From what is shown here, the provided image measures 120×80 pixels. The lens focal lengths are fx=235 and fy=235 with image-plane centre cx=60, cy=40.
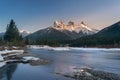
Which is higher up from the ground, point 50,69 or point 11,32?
point 11,32

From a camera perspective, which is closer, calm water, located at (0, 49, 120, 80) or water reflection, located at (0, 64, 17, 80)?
water reflection, located at (0, 64, 17, 80)

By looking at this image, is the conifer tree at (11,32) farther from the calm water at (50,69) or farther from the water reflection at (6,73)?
the water reflection at (6,73)

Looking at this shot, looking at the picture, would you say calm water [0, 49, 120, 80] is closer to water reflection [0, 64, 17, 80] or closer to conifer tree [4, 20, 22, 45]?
water reflection [0, 64, 17, 80]

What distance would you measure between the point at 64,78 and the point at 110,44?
174 m

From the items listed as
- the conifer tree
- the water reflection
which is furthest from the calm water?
the conifer tree

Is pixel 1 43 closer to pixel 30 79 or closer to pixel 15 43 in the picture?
pixel 15 43

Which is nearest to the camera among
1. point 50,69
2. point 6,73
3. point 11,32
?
point 6,73

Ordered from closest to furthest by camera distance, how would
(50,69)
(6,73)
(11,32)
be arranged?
(6,73) < (50,69) < (11,32)

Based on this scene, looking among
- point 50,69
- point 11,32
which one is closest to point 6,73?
point 50,69

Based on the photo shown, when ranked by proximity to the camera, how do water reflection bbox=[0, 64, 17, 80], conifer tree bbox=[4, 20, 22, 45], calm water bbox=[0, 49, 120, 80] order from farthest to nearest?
conifer tree bbox=[4, 20, 22, 45], calm water bbox=[0, 49, 120, 80], water reflection bbox=[0, 64, 17, 80]

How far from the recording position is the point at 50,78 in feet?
100

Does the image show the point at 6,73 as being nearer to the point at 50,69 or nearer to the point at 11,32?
the point at 50,69

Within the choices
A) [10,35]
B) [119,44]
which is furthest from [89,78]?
[119,44]

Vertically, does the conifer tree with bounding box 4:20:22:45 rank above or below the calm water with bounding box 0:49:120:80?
above
